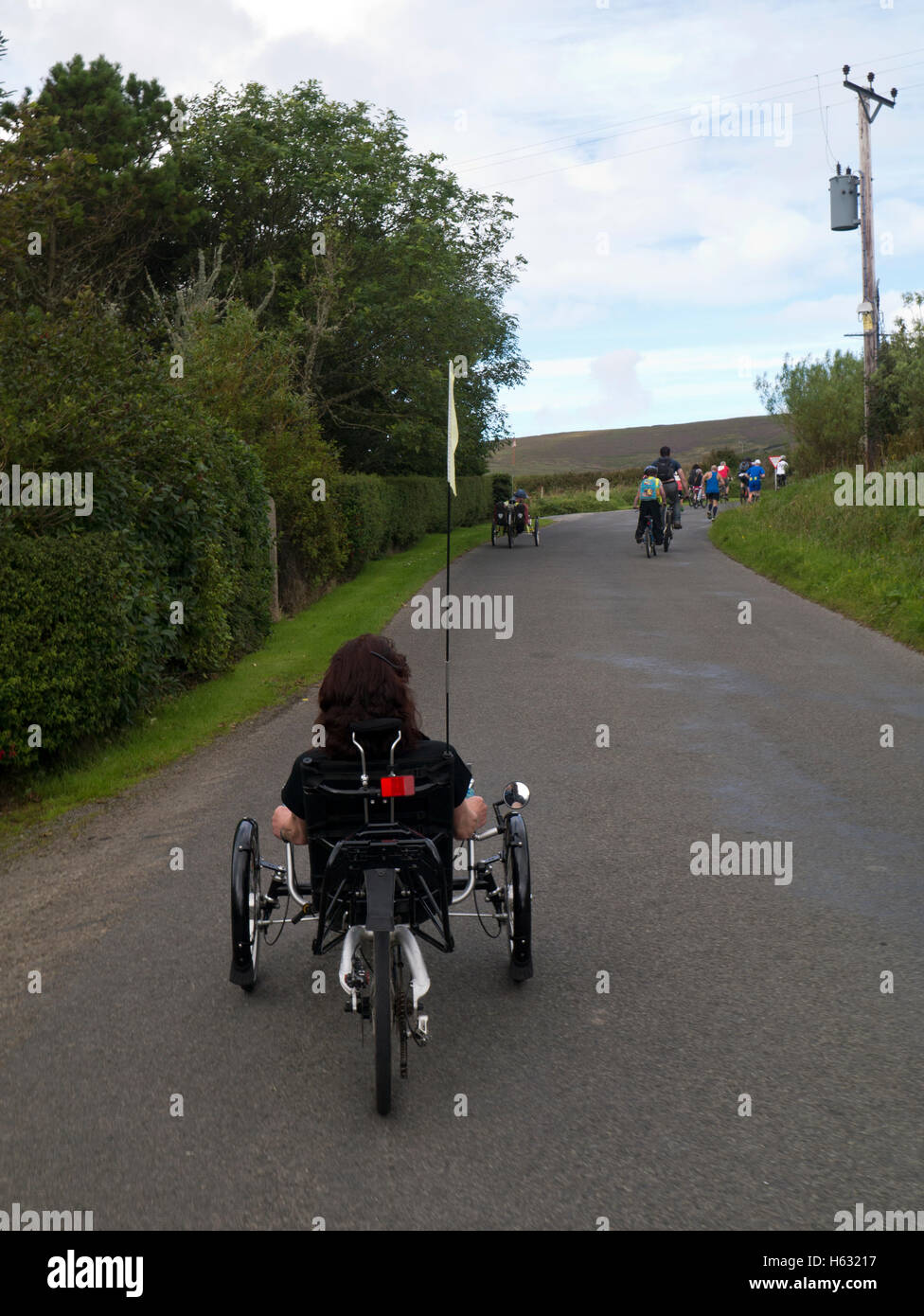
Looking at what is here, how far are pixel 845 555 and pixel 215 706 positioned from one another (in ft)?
42.8

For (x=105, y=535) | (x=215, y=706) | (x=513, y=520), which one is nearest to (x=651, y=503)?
(x=513, y=520)

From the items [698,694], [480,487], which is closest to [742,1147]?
[698,694]

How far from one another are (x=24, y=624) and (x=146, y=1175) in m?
5.70

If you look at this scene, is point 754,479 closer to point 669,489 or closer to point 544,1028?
point 669,489

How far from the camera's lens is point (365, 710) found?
4.62m

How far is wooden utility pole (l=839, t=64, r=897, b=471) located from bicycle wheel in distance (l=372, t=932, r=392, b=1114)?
25.1 m

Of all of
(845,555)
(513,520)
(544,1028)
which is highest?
(513,520)

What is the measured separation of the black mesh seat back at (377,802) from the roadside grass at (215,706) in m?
4.28

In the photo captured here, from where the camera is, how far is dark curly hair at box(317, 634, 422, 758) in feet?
15.1

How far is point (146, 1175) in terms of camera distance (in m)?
3.76

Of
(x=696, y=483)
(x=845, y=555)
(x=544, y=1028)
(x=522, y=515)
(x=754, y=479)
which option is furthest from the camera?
(x=696, y=483)

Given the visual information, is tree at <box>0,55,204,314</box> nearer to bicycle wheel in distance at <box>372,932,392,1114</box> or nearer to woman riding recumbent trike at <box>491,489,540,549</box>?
woman riding recumbent trike at <box>491,489,540,549</box>

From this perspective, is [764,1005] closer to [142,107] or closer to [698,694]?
[698,694]
